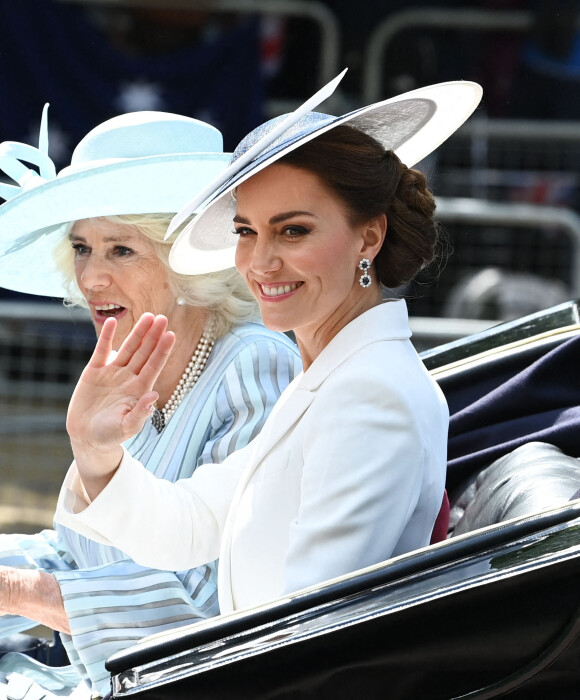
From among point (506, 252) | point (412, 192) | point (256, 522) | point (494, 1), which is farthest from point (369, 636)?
point (494, 1)

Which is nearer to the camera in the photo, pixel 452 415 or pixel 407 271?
pixel 407 271

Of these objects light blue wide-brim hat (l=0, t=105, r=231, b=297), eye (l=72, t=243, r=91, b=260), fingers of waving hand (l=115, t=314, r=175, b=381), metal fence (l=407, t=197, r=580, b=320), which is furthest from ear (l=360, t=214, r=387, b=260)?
metal fence (l=407, t=197, r=580, b=320)

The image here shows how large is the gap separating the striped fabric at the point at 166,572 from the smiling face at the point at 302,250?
53 centimetres

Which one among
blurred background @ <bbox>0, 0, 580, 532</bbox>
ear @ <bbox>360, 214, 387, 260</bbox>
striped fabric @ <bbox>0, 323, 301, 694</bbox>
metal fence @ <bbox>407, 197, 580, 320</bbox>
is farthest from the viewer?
metal fence @ <bbox>407, 197, 580, 320</bbox>

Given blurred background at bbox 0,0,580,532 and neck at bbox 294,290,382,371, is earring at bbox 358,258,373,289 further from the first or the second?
blurred background at bbox 0,0,580,532

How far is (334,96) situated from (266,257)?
15.4 ft

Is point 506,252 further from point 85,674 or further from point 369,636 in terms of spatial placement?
point 369,636

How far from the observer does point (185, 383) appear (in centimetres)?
276

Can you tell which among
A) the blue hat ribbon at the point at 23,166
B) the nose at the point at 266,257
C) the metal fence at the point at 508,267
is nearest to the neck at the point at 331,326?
the nose at the point at 266,257

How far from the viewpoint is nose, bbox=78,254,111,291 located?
A: 2748 millimetres

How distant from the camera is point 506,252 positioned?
6469mm

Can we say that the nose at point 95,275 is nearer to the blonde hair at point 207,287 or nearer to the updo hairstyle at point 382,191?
the blonde hair at point 207,287

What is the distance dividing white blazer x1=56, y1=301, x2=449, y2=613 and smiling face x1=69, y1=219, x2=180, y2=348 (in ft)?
1.97

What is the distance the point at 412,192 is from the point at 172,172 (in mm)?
706
